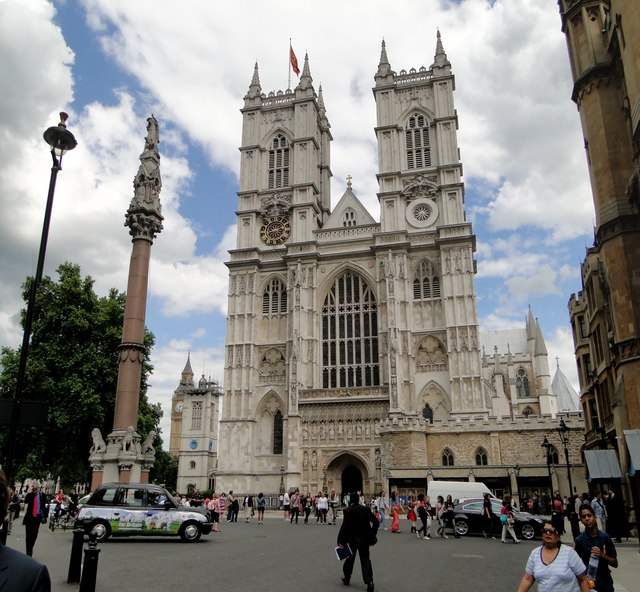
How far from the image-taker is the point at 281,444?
149 ft

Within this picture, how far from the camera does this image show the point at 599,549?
266 inches

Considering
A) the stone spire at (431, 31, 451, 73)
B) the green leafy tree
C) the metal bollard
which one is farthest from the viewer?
the stone spire at (431, 31, 451, 73)

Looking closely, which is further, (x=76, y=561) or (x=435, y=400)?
(x=435, y=400)

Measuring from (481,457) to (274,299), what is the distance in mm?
20485

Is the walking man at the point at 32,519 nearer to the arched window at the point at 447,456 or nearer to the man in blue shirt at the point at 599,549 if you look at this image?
the man in blue shirt at the point at 599,549

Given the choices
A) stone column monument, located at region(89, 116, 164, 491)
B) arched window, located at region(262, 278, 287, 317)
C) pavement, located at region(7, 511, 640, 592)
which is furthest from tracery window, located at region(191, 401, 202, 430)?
pavement, located at region(7, 511, 640, 592)

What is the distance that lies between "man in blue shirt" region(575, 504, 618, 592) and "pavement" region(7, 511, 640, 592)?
314 centimetres

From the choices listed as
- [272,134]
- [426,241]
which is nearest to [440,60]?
[272,134]

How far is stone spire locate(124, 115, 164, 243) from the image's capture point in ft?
73.7

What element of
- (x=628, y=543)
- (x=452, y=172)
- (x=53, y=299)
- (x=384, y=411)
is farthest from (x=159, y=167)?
(x=452, y=172)

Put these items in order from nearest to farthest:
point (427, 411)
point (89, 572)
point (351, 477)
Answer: point (89, 572), point (427, 411), point (351, 477)

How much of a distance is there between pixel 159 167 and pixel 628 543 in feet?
66.2

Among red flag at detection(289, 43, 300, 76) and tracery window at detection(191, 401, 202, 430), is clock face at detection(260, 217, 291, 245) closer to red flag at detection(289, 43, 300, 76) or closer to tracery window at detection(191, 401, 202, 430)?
red flag at detection(289, 43, 300, 76)

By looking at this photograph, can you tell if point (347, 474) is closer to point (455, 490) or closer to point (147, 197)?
point (455, 490)
